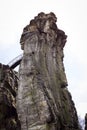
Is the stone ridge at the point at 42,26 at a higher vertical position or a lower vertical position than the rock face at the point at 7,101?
higher

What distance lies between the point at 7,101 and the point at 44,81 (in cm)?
743

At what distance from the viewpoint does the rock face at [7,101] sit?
1396 inches

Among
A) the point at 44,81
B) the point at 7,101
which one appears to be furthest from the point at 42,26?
the point at 7,101

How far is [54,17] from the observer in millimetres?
36312

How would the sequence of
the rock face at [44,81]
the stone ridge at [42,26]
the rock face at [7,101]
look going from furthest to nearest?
the rock face at [7,101]
the stone ridge at [42,26]
the rock face at [44,81]

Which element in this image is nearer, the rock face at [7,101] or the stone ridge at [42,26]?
the stone ridge at [42,26]

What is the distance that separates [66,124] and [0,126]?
785 centimetres

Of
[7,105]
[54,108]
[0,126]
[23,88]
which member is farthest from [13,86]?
[54,108]

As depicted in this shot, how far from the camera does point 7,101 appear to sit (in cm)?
3697

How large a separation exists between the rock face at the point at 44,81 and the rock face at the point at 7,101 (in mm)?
5273

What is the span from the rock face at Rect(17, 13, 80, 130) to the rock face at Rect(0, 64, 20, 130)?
527cm

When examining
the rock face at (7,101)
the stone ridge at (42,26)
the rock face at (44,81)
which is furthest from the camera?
the rock face at (7,101)

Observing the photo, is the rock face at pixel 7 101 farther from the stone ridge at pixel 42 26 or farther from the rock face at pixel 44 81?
the stone ridge at pixel 42 26

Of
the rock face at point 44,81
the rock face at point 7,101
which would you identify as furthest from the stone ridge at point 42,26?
the rock face at point 7,101
